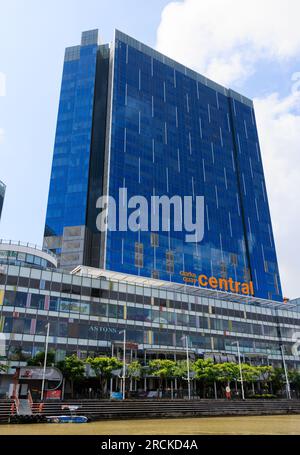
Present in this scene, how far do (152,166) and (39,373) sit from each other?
2957 inches

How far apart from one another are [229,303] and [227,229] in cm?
4513

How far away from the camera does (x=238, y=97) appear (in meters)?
161

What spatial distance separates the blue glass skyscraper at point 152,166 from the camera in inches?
4158

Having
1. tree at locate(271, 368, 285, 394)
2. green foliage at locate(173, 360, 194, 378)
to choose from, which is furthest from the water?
tree at locate(271, 368, 285, 394)

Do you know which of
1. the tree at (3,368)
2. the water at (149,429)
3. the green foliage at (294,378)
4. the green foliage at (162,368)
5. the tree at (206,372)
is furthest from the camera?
the green foliage at (294,378)

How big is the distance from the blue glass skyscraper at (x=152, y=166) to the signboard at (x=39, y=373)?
137 ft

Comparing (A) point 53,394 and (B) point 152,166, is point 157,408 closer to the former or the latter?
(A) point 53,394

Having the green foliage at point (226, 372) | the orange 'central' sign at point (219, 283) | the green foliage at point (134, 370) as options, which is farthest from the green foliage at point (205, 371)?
the orange 'central' sign at point (219, 283)

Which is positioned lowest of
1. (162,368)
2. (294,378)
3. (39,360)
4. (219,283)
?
(294,378)

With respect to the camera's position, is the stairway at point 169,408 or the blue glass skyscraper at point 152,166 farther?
the blue glass skyscraper at point 152,166

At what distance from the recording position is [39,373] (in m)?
56.9

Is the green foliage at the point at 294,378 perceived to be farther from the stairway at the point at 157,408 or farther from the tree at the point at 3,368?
the tree at the point at 3,368

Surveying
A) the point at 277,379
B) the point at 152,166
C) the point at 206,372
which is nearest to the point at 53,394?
the point at 206,372

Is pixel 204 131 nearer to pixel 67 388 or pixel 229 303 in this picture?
pixel 229 303
